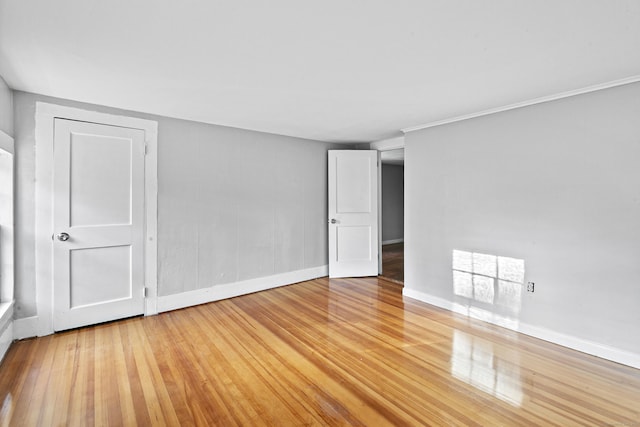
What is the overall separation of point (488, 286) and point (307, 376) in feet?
7.10

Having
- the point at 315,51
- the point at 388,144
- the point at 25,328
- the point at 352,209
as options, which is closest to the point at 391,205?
the point at 352,209

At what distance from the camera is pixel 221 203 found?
3.99m

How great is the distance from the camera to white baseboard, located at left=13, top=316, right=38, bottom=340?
9.09 ft

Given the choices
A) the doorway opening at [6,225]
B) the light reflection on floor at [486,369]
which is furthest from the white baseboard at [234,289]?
the light reflection on floor at [486,369]

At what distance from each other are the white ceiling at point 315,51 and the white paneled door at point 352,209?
75.5 inches

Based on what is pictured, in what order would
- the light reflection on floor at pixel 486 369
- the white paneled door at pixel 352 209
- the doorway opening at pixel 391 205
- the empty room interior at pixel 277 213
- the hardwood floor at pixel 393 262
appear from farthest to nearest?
the doorway opening at pixel 391 205, the hardwood floor at pixel 393 262, the white paneled door at pixel 352 209, the light reflection on floor at pixel 486 369, the empty room interior at pixel 277 213

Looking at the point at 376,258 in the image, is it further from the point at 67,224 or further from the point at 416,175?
the point at 67,224

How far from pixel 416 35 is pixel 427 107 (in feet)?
4.82

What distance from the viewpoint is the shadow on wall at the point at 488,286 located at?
3.09 meters

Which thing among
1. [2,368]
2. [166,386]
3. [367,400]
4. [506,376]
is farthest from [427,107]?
[2,368]

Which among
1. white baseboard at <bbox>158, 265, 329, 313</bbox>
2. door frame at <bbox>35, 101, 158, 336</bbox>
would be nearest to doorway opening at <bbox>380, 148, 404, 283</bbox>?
white baseboard at <bbox>158, 265, 329, 313</bbox>

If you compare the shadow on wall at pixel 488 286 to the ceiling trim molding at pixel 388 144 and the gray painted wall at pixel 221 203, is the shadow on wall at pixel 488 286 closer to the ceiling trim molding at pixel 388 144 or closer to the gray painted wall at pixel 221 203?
the ceiling trim molding at pixel 388 144

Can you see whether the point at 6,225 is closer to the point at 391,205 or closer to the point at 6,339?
the point at 6,339

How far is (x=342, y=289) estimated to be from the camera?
14.6ft
